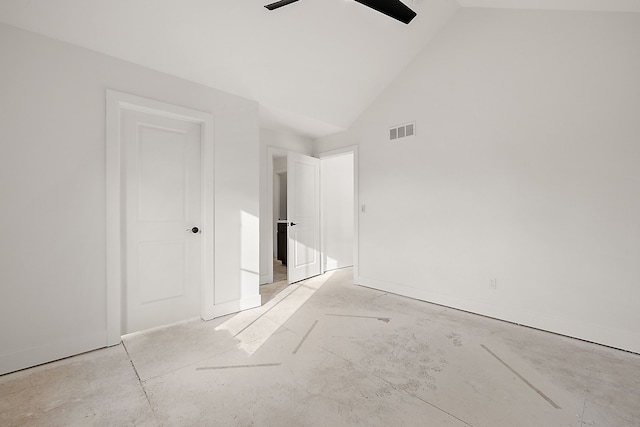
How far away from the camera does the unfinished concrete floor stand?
5.27 ft

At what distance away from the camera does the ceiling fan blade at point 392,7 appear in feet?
5.78

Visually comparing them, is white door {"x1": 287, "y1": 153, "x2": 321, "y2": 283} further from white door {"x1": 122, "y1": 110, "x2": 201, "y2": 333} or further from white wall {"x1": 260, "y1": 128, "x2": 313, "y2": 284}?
white door {"x1": 122, "y1": 110, "x2": 201, "y2": 333}

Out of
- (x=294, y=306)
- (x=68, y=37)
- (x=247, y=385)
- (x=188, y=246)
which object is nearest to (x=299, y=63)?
(x=68, y=37)

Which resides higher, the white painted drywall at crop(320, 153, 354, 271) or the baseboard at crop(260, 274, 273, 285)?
the white painted drywall at crop(320, 153, 354, 271)

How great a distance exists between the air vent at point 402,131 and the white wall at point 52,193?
9.56 ft

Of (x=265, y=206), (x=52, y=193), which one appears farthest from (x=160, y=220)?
(x=265, y=206)

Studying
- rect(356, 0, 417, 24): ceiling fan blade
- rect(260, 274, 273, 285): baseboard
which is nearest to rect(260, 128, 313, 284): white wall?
rect(260, 274, 273, 285): baseboard

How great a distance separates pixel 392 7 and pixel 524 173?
2.14m

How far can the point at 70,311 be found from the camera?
225cm

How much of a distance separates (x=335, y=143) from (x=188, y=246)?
9.38 ft

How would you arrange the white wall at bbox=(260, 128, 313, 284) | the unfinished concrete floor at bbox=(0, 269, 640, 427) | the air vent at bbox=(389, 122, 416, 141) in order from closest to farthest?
the unfinished concrete floor at bbox=(0, 269, 640, 427)
the air vent at bbox=(389, 122, 416, 141)
the white wall at bbox=(260, 128, 313, 284)

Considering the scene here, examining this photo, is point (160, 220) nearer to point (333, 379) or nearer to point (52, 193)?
point (52, 193)

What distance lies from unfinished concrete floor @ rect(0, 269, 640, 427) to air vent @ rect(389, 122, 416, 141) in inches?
94.2

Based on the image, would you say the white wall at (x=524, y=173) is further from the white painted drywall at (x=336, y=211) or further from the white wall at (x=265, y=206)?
the white wall at (x=265, y=206)
